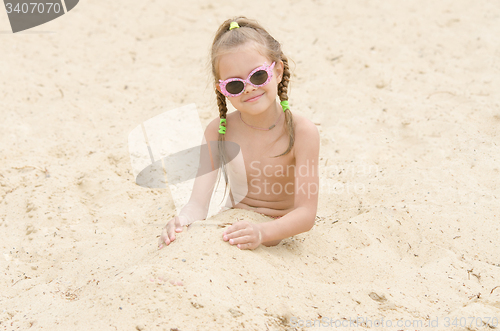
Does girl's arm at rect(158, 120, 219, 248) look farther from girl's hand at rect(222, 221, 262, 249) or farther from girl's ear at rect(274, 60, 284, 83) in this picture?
girl's ear at rect(274, 60, 284, 83)

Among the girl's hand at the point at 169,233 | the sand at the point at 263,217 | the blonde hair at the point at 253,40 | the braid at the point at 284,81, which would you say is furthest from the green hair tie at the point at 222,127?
the girl's hand at the point at 169,233

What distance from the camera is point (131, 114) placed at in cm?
412

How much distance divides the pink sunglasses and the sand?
0.67 meters

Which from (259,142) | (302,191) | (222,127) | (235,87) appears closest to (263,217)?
(302,191)

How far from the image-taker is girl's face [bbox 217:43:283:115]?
2.30m

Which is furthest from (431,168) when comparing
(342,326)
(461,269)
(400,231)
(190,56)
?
(190,56)

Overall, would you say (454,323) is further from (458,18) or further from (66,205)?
(458,18)

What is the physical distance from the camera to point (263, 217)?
259cm

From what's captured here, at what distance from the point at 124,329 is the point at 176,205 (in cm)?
143

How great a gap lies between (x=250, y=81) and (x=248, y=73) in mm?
44

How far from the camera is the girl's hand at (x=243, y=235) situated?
215cm

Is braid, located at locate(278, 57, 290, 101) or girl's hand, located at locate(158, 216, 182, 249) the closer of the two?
girl's hand, located at locate(158, 216, 182, 249)

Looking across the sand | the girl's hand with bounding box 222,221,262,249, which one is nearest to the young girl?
the girl's hand with bounding box 222,221,262,249

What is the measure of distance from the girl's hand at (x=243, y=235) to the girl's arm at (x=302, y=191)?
0.05 meters
